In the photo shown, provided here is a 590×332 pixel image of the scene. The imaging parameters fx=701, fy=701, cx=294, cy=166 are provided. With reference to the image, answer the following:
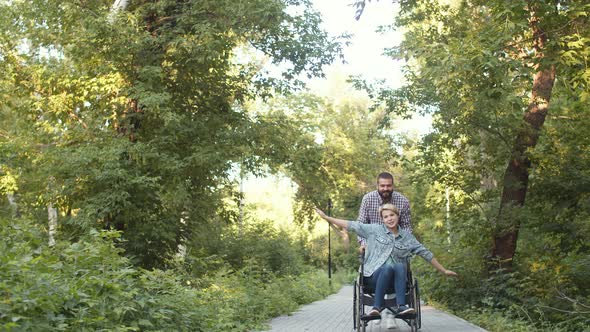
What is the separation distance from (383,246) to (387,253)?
0.32ft

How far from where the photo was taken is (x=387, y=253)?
820 cm

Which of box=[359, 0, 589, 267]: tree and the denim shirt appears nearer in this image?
the denim shirt

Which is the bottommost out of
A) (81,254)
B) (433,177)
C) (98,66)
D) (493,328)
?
(493,328)

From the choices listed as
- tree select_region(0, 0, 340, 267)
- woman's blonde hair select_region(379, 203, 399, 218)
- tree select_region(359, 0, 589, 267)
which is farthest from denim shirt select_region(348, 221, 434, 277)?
tree select_region(0, 0, 340, 267)

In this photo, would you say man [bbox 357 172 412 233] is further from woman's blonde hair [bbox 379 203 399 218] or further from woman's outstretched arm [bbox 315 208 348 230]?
woman's outstretched arm [bbox 315 208 348 230]

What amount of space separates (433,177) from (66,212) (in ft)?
28.3

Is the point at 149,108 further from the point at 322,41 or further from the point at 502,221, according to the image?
the point at 502,221

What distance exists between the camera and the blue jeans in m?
8.02

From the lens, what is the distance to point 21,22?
17.2 metres

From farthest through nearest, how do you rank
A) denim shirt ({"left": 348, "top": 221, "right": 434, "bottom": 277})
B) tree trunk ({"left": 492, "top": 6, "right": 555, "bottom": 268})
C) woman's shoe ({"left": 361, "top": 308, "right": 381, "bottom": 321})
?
1. tree trunk ({"left": 492, "top": 6, "right": 555, "bottom": 268})
2. denim shirt ({"left": 348, "top": 221, "right": 434, "bottom": 277})
3. woman's shoe ({"left": 361, "top": 308, "right": 381, "bottom": 321})

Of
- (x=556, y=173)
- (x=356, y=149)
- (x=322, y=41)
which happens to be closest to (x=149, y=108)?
(x=322, y=41)

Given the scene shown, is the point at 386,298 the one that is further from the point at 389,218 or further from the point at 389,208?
the point at 389,208

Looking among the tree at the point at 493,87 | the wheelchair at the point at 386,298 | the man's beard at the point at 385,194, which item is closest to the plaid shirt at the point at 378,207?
the man's beard at the point at 385,194

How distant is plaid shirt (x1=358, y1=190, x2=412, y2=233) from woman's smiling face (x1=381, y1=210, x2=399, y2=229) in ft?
2.19
